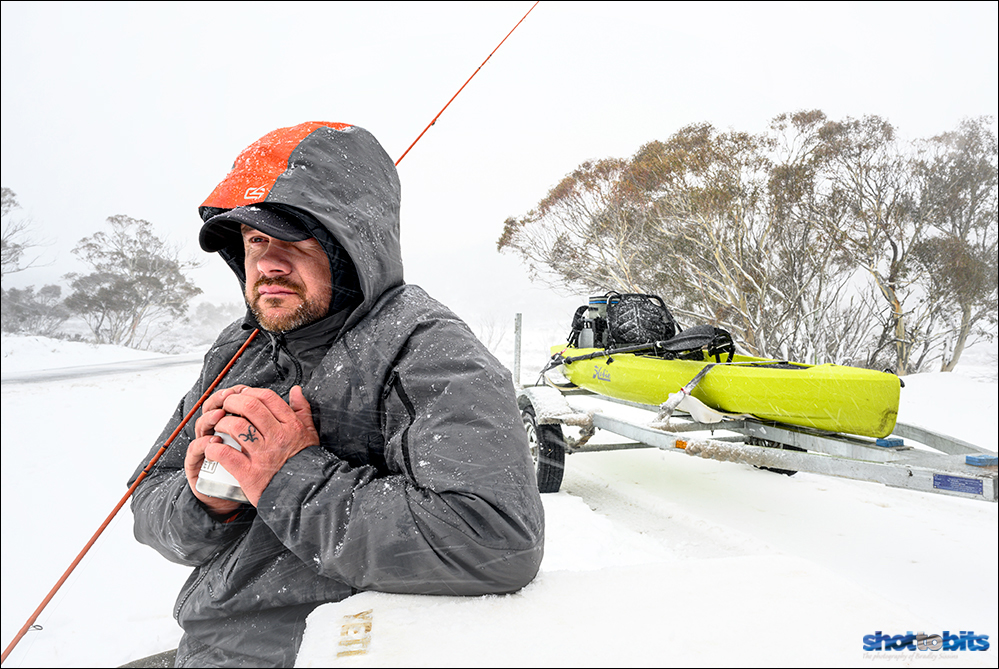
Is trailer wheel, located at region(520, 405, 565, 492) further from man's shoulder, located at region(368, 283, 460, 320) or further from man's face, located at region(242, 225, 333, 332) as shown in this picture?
man's face, located at region(242, 225, 333, 332)

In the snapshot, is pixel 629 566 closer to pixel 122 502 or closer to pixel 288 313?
pixel 288 313

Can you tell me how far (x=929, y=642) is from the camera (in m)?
0.76

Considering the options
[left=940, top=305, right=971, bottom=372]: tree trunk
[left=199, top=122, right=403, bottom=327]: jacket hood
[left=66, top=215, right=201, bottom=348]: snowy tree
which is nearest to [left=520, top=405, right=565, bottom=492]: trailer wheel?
[left=199, top=122, right=403, bottom=327]: jacket hood

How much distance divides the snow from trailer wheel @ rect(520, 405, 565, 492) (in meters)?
0.15

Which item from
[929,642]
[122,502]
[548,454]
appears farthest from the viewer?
[548,454]

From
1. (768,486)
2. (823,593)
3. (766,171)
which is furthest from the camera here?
(766,171)

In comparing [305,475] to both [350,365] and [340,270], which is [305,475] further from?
[340,270]

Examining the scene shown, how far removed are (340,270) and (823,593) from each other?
3.96ft

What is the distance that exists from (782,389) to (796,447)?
540mm

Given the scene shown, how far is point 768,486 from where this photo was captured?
4910 mm

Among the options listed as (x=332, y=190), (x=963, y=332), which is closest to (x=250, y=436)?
(x=332, y=190)

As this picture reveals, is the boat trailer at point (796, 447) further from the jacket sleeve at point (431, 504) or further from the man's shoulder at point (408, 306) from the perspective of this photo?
the man's shoulder at point (408, 306)

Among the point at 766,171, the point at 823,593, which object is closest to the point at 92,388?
the point at 823,593

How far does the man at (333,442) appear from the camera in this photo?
0.97 metres
